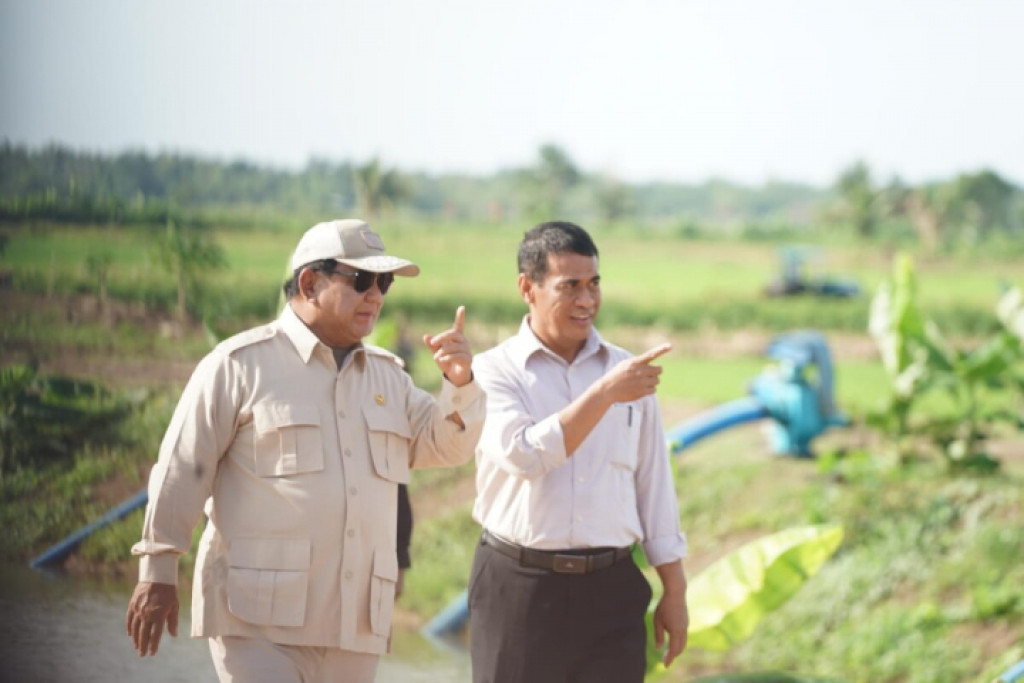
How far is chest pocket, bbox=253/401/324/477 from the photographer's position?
8.30ft

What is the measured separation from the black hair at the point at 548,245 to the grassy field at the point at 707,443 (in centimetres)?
269

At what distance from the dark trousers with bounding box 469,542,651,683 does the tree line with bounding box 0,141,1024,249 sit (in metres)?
3.28

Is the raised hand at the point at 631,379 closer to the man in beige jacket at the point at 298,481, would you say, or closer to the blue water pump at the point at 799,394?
the man in beige jacket at the point at 298,481

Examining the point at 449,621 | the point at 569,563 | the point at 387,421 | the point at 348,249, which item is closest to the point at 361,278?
the point at 348,249

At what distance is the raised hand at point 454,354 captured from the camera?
102 inches

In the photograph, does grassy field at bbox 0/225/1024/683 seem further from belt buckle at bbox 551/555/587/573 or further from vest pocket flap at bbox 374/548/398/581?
belt buckle at bbox 551/555/587/573

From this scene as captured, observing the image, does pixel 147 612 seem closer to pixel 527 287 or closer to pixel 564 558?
pixel 564 558

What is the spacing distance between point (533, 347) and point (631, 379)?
37cm

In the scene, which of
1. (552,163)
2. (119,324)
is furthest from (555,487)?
(552,163)

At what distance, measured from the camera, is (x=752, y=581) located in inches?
152

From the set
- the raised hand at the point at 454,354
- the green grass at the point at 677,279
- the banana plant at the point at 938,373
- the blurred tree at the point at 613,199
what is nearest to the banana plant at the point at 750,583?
the raised hand at the point at 454,354

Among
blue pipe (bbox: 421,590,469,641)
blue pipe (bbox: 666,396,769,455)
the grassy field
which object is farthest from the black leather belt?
blue pipe (bbox: 666,396,769,455)

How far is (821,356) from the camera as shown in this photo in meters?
7.12

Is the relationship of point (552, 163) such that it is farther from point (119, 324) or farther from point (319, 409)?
point (319, 409)
